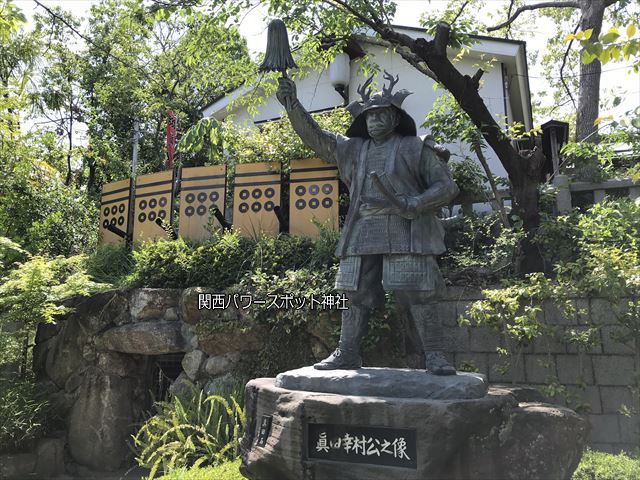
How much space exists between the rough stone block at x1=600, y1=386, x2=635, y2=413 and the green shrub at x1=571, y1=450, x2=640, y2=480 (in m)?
1.17

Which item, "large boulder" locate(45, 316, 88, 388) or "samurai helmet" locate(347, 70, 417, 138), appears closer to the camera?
"samurai helmet" locate(347, 70, 417, 138)

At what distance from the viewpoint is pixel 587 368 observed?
16.4 ft

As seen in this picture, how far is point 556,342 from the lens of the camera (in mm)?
5047

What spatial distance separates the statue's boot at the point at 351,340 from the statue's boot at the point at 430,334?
40 centimetres

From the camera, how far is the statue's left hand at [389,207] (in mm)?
3574

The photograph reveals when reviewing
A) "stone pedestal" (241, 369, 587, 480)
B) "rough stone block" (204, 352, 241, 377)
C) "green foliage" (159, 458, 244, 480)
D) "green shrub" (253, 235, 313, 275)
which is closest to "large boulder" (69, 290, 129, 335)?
"rough stone block" (204, 352, 241, 377)

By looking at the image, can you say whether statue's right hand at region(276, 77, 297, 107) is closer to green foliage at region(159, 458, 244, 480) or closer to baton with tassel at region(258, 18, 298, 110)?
baton with tassel at region(258, 18, 298, 110)

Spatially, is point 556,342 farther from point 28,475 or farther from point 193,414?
point 28,475

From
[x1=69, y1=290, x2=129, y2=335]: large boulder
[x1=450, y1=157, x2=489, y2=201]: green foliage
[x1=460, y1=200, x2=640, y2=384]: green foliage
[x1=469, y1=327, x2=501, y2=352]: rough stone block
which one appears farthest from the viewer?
[x1=450, y1=157, x2=489, y2=201]: green foliage

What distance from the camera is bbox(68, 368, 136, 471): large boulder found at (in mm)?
6203

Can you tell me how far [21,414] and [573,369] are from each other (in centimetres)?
612

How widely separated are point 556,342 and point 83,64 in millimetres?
14786

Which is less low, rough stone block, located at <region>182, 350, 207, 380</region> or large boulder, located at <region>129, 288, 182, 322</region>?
large boulder, located at <region>129, 288, 182, 322</region>

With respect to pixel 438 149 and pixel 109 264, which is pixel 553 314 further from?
pixel 109 264
